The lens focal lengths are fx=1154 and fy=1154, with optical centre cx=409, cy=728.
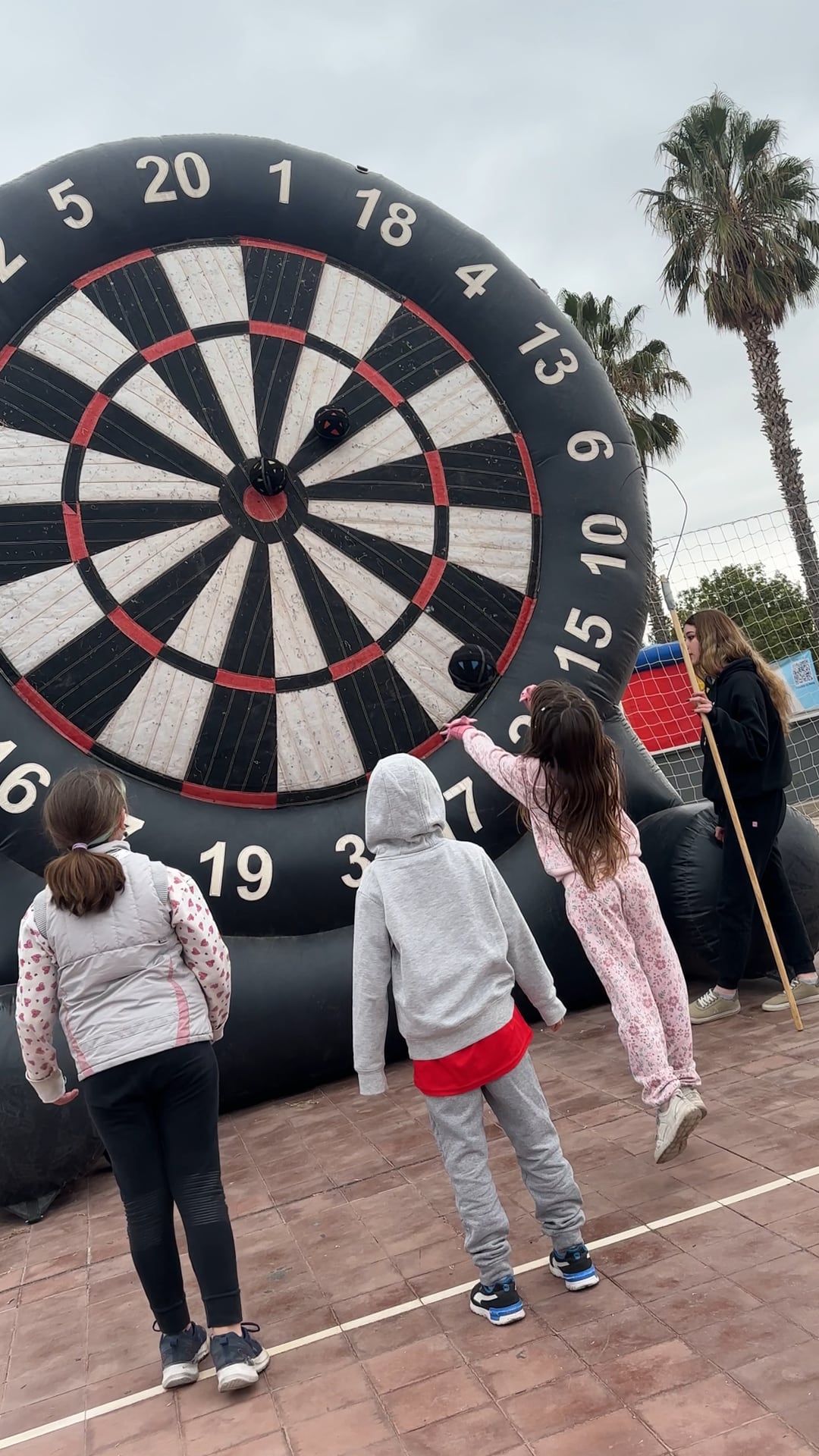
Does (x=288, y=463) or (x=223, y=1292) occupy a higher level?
(x=288, y=463)

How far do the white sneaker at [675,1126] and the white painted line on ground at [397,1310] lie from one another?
0.21m

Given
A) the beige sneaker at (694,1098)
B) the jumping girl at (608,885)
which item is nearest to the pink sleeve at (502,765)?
the jumping girl at (608,885)

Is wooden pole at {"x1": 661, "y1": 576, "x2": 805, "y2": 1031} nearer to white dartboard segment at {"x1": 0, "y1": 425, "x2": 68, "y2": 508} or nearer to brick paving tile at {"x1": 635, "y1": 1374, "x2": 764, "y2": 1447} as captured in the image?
brick paving tile at {"x1": 635, "y1": 1374, "x2": 764, "y2": 1447}

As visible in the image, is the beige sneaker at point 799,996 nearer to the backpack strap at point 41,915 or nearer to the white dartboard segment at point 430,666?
the white dartboard segment at point 430,666

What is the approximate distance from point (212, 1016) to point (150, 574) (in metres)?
2.29

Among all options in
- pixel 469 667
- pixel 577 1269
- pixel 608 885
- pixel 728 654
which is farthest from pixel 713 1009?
pixel 577 1269

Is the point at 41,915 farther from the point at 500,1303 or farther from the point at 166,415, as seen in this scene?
the point at 166,415

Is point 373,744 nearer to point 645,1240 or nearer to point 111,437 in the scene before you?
point 111,437

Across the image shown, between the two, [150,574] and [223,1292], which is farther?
[150,574]

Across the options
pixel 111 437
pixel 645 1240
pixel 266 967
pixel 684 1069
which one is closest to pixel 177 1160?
pixel 645 1240

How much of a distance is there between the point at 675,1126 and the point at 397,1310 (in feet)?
2.83

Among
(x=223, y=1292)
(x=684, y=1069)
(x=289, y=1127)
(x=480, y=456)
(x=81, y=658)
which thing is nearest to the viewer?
(x=223, y=1292)

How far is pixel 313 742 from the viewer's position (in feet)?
15.0

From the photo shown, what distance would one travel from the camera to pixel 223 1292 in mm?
2436
